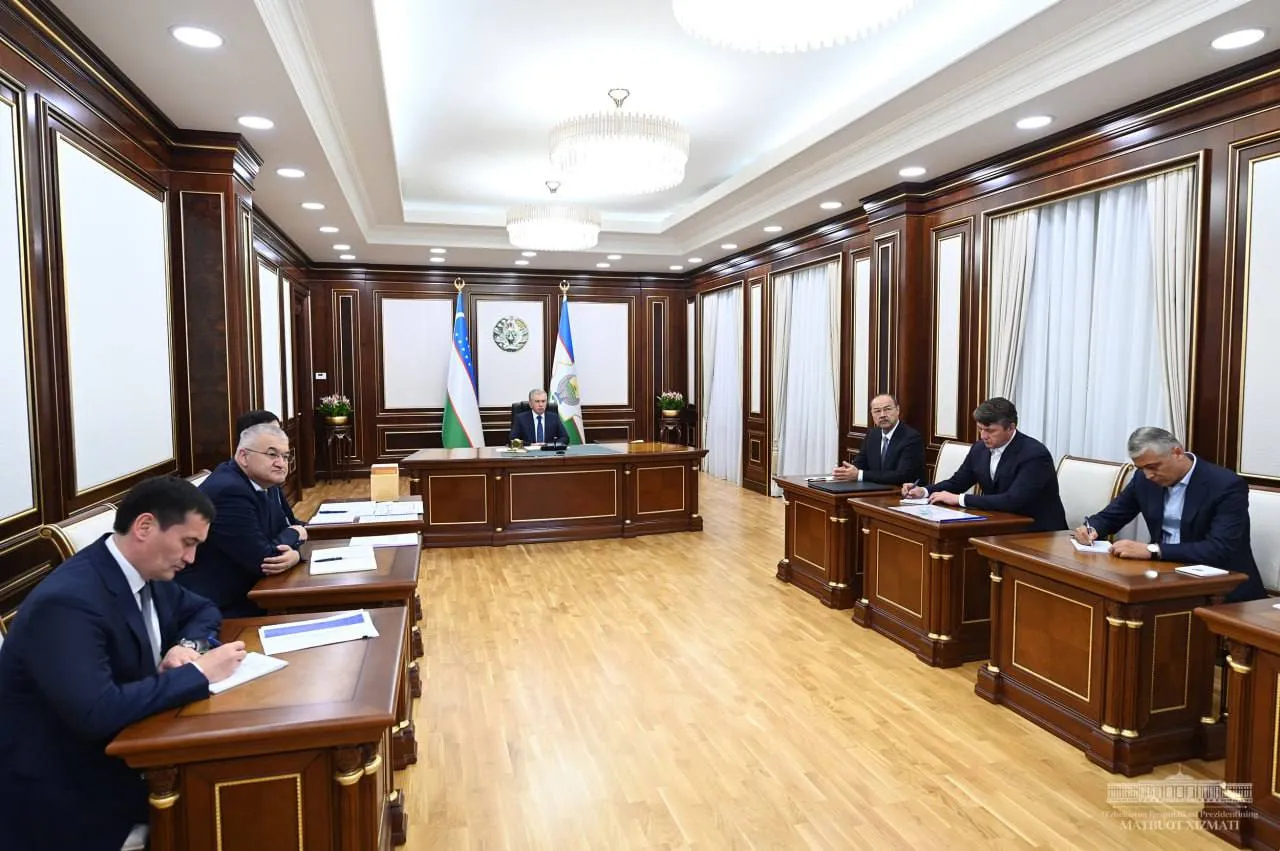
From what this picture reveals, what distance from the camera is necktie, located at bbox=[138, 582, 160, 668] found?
179cm

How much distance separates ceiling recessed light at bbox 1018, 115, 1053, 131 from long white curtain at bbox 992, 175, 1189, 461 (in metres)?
0.56

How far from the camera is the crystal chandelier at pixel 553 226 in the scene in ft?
21.7

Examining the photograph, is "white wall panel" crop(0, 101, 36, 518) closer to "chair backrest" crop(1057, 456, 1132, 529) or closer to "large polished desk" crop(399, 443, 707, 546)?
"large polished desk" crop(399, 443, 707, 546)

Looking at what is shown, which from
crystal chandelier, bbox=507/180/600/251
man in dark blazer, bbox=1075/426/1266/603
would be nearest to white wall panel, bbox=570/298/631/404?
crystal chandelier, bbox=507/180/600/251

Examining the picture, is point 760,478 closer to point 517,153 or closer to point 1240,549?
point 517,153

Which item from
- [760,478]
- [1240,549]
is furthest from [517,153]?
[1240,549]

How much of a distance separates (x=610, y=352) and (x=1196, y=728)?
886 centimetres

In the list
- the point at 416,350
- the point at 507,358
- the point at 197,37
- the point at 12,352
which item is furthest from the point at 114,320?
the point at 507,358

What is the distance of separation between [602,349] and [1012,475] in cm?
760

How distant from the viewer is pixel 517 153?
21.9 ft

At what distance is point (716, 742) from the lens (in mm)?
3045

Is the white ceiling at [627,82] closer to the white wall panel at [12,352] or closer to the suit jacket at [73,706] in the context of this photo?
the white wall panel at [12,352]

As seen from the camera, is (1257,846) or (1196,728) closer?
(1257,846)

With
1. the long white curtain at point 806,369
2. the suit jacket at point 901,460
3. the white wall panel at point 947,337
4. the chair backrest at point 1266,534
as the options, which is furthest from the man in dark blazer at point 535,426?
the chair backrest at point 1266,534
